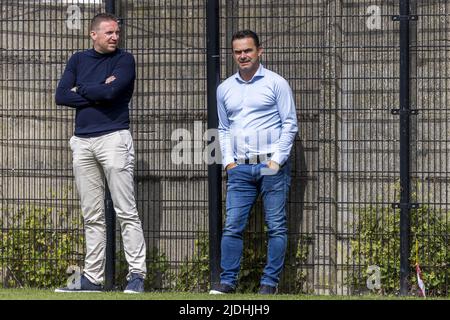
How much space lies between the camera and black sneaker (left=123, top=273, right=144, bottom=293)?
427 inches

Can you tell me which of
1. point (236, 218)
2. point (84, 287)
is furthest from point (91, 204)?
point (236, 218)

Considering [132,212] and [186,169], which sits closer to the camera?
[132,212]

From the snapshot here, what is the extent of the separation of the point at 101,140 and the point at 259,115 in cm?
134

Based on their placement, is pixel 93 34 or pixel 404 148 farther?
pixel 404 148

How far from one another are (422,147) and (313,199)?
106 centimetres

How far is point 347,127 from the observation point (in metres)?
11.5

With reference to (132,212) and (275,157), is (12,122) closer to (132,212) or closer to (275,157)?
(132,212)

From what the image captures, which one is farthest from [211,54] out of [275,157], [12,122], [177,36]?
[12,122]

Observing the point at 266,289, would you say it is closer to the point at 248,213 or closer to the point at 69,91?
the point at 248,213

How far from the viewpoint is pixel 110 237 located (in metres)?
11.7

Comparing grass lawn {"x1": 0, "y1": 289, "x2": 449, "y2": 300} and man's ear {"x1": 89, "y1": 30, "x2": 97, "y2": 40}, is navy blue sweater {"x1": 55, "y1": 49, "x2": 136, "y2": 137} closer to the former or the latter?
man's ear {"x1": 89, "y1": 30, "x2": 97, "y2": 40}

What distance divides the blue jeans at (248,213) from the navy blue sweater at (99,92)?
3.57ft

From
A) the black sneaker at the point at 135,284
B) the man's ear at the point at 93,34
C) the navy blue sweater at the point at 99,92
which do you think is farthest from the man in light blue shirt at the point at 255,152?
the man's ear at the point at 93,34

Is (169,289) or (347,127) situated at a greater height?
(347,127)
